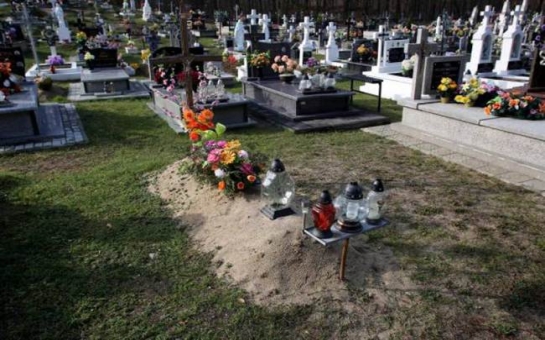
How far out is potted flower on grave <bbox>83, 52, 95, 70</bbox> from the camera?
13.0m

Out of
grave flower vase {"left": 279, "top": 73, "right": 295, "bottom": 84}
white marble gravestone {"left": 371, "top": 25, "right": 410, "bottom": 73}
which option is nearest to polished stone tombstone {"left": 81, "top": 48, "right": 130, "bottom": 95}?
grave flower vase {"left": 279, "top": 73, "right": 295, "bottom": 84}

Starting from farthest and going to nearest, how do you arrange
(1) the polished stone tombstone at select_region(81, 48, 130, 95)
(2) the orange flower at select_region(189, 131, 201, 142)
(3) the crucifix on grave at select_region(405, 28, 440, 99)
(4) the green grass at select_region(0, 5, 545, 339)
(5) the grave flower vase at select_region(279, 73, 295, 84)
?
(1) the polished stone tombstone at select_region(81, 48, 130, 95)
(5) the grave flower vase at select_region(279, 73, 295, 84)
(3) the crucifix on grave at select_region(405, 28, 440, 99)
(2) the orange flower at select_region(189, 131, 201, 142)
(4) the green grass at select_region(0, 5, 545, 339)

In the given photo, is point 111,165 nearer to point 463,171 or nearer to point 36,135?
point 36,135

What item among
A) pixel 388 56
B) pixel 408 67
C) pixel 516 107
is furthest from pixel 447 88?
pixel 388 56

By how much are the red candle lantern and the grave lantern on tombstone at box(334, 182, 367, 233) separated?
100mm

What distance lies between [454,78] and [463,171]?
343cm

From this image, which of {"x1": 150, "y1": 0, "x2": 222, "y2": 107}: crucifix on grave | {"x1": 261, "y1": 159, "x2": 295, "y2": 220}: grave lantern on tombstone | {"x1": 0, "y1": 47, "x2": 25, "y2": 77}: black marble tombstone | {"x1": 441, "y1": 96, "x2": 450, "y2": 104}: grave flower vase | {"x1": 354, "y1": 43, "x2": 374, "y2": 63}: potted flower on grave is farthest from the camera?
{"x1": 354, "y1": 43, "x2": 374, "y2": 63}: potted flower on grave

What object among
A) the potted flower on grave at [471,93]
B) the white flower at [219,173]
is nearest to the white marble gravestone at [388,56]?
the potted flower on grave at [471,93]

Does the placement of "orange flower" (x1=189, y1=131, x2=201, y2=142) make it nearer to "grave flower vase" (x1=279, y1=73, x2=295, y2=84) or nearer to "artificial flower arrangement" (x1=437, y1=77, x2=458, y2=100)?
"artificial flower arrangement" (x1=437, y1=77, x2=458, y2=100)

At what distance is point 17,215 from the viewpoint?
4938mm

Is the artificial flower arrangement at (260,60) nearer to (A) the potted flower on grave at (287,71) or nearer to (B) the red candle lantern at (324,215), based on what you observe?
(A) the potted flower on grave at (287,71)

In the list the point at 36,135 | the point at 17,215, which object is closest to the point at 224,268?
the point at 17,215

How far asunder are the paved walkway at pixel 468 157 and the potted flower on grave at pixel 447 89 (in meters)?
0.87

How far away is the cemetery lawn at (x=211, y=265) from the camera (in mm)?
3123
